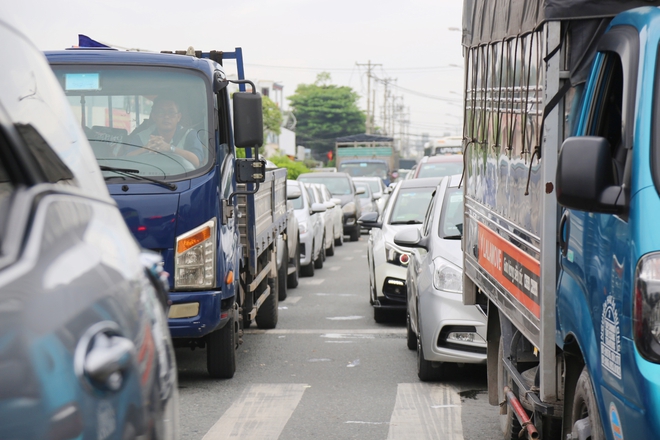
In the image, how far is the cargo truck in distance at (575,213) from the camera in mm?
3057

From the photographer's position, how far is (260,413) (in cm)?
686

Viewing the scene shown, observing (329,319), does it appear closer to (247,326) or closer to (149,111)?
(247,326)

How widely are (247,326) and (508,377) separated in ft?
20.1

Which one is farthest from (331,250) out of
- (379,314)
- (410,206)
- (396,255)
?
(396,255)

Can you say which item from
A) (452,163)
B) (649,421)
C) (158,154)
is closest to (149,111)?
(158,154)

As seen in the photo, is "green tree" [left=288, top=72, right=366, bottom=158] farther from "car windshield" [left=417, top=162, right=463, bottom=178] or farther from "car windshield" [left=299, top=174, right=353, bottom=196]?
"car windshield" [left=417, top=162, right=463, bottom=178]

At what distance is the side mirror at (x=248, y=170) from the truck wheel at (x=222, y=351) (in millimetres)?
1227

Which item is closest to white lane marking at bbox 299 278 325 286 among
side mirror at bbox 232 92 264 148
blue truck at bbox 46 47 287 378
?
blue truck at bbox 46 47 287 378

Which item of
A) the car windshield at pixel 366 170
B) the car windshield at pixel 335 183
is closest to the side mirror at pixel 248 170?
the car windshield at pixel 335 183

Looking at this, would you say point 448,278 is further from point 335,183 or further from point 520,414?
point 335,183

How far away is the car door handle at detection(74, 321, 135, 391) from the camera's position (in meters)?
1.49

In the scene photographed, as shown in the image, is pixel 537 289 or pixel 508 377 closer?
pixel 537 289

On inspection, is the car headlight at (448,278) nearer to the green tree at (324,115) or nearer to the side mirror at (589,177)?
the side mirror at (589,177)

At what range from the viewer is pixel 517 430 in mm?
5707
